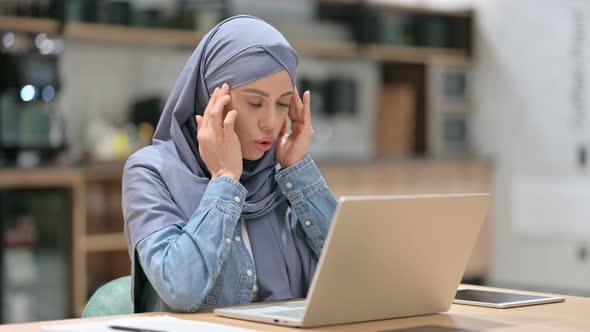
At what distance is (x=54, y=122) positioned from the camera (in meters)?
5.02

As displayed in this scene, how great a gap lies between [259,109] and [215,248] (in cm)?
34

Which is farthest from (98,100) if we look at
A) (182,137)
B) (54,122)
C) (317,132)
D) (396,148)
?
(182,137)

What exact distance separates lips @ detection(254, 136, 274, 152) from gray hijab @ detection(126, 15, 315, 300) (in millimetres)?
56

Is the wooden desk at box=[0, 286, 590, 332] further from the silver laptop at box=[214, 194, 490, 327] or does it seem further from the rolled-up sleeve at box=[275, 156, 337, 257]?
the rolled-up sleeve at box=[275, 156, 337, 257]

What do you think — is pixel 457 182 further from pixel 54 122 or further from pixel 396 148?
pixel 54 122

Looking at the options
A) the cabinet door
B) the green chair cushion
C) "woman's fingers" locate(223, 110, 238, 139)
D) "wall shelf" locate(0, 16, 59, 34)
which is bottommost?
the cabinet door

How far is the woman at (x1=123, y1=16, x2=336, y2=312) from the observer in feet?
6.02

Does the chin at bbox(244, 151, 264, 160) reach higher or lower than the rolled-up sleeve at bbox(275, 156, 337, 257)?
higher

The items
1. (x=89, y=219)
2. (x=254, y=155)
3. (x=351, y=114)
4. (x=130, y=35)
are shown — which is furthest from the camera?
(x=351, y=114)

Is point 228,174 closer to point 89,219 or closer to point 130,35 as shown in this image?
point 89,219

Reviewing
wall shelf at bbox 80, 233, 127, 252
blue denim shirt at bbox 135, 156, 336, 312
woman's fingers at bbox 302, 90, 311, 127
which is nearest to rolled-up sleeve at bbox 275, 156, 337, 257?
blue denim shirt at bbox 135, 156, 336, 312

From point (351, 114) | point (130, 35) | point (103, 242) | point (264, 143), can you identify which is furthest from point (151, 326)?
point (351, 114)

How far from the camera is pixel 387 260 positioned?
153 centimetres

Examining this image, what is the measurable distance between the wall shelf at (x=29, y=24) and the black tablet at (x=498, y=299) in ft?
12.0
